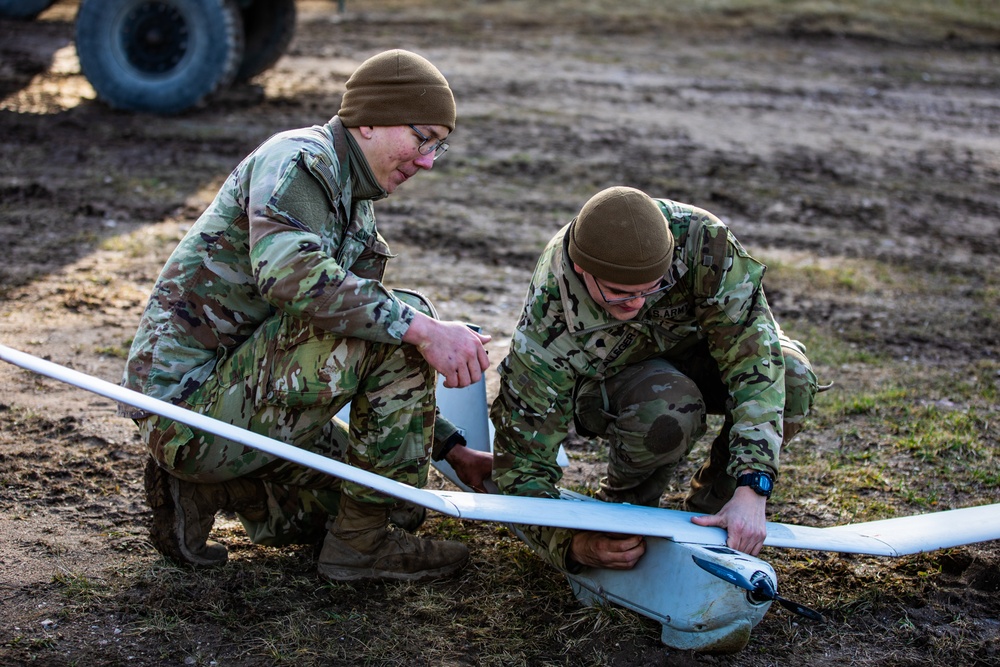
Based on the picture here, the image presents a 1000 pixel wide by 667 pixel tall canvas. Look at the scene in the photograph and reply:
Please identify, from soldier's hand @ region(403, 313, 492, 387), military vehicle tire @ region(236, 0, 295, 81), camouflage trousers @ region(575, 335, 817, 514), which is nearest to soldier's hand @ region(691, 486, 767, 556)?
camouflage trousers @ region(575, 335, 817, 514)

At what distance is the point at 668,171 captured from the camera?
7520 mm

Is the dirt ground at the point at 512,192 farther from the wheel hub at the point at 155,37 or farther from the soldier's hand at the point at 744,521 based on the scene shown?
the wheel hub at the point at 155,37

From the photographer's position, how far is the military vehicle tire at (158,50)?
8.09 m

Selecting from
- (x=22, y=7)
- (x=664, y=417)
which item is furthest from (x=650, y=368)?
(x=22, y=7)

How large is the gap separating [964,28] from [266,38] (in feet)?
29.7

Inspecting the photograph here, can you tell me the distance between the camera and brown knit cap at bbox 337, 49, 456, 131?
2.75m

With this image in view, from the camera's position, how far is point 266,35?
9336mm

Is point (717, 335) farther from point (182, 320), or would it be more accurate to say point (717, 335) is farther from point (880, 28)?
point (880, 28)

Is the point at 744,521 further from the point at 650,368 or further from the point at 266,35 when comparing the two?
the point at 266,35

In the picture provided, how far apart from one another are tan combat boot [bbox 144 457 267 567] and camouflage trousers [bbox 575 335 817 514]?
106cm

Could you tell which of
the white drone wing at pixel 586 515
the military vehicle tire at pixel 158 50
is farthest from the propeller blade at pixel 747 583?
the military vehicle tire at pixel 158 50

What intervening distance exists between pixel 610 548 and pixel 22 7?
394 inches

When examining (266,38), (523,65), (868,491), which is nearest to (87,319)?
(868,491)

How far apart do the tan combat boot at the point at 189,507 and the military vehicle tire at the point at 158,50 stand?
5918 millimetres
